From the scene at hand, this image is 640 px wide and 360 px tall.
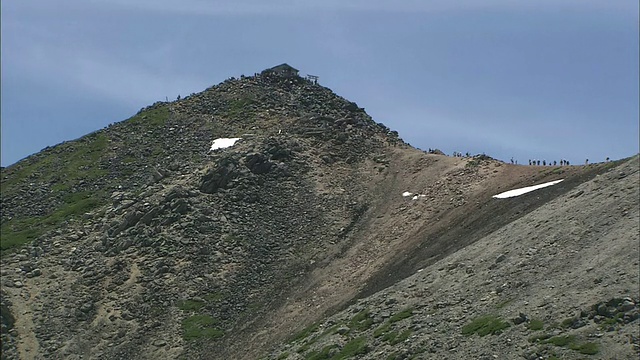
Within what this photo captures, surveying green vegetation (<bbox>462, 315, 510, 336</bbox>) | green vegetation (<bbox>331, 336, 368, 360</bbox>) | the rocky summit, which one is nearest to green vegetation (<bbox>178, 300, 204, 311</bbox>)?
the rocky summit

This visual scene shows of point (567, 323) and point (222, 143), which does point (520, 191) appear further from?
point (222, 143)

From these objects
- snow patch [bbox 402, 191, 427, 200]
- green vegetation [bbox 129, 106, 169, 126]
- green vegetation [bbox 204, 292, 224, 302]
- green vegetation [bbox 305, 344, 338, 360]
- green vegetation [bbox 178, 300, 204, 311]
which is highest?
green vegetation [bbox 129, 106, 169, 126]

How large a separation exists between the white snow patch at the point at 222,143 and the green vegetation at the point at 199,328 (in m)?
44.6

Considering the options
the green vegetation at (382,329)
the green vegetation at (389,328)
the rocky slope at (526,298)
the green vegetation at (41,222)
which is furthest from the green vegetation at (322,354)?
the green vegetation at (41,222)

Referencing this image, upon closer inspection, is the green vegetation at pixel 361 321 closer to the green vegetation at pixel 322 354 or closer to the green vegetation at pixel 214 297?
the green vegetation at pixel 322 354

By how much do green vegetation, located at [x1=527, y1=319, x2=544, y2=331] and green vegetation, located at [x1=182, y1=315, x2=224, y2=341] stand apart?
3965 centimetres

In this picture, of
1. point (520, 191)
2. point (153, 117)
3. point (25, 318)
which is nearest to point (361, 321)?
point (520, 191)

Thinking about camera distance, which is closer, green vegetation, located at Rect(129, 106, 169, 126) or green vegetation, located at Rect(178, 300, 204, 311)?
green vegetation, located at Rect(178, 300, 204, 311)

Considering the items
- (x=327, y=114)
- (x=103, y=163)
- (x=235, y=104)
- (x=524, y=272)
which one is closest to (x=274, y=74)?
(x=235, y=104)

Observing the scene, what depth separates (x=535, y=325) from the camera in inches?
2109

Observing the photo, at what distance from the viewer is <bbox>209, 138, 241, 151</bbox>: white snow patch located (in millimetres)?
128050

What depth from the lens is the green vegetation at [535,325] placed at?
53.2 m

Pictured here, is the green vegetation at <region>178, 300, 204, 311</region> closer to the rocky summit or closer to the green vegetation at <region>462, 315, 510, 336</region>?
the rocky summit

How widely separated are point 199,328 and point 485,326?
37.9 m
